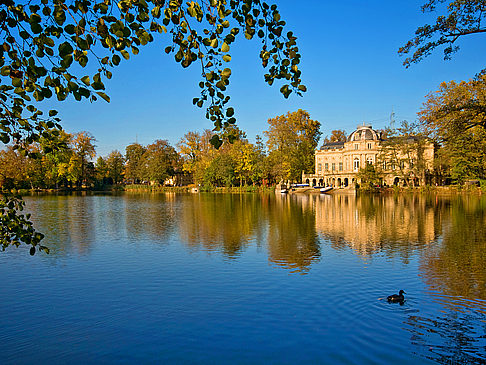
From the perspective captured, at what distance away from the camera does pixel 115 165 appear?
3866 inches

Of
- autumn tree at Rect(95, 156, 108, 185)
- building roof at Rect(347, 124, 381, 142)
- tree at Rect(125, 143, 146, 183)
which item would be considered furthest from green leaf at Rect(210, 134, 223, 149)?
tree at Rect(125, 143, 146, 183)

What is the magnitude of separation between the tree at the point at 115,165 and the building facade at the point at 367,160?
51.7m

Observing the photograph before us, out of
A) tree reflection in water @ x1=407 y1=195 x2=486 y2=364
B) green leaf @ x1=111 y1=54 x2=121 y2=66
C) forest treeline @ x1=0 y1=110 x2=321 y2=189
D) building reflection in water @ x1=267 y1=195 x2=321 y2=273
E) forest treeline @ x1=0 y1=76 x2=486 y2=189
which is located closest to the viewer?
green leaf @ x1=111 y1=54 x2=121 y2=66

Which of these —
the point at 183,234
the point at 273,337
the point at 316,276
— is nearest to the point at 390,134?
the point at 183,234

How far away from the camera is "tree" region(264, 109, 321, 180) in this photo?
6794cm

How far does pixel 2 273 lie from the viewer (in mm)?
9930

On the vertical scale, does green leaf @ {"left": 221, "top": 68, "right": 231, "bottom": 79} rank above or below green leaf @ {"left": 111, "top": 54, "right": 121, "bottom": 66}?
below

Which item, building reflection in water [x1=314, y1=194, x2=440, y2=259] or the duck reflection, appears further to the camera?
building reflection in water [x1=314, y1=194, x2=440, y2=259]

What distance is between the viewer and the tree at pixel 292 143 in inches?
2675

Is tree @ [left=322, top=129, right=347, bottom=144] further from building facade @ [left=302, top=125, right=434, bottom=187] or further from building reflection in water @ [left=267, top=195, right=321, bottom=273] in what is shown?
building reflection in water @ [left=267, top=195, right=321, bottom=273]

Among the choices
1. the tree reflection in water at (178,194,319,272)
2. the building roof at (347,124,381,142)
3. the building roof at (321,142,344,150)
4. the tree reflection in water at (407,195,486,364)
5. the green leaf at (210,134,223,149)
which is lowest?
the tree reflection in water at (407,195,486,364)

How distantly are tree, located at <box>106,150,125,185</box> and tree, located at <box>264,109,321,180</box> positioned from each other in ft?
148

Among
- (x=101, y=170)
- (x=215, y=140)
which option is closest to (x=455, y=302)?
(x=215, y=140)

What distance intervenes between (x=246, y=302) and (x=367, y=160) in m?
64.7
